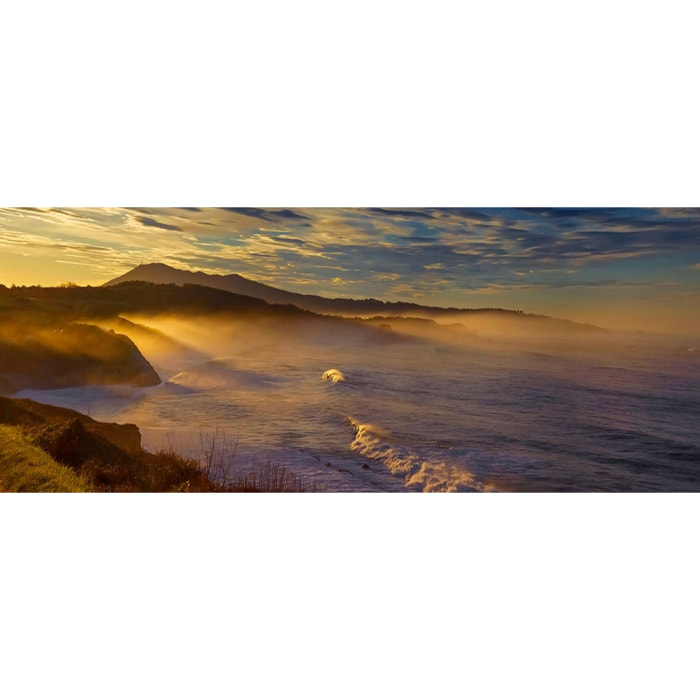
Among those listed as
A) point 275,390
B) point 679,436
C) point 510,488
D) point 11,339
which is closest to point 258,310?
point 275,390

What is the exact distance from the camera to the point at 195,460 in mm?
4996

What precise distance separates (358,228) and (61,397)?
9.49 ft

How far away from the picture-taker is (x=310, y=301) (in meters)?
Answer: 5.32

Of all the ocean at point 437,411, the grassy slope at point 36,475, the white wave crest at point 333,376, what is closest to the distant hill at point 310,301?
the ocean at point 437,411

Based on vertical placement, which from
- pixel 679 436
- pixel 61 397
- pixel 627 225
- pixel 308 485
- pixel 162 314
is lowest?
pixel 308 485

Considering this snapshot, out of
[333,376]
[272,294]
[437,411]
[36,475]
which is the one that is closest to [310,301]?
[272,294]

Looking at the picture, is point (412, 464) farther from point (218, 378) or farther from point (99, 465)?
point (99, 465)

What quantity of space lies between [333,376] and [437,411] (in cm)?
92

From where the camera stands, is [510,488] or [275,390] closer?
[510,488]

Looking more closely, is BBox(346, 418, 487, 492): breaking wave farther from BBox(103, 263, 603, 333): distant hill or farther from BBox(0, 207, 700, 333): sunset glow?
BBox(0, 207, 700, 333): sunset glow

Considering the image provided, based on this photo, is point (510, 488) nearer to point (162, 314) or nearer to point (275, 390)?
point (275, 390)

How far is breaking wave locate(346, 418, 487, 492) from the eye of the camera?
4.85 m

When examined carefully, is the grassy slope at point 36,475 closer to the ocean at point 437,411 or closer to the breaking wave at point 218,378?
the ocean at point 437,411

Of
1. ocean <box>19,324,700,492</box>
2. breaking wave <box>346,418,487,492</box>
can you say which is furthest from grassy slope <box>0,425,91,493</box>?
breaking wave <box>346,418,487,492</box>
